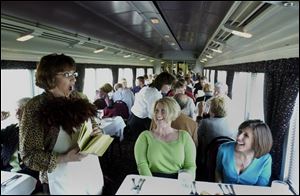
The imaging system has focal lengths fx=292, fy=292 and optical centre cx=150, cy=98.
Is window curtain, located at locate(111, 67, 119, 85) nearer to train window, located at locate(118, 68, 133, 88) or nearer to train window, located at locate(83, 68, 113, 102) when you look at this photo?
train window, located at locate(83, 68, 113, 102)

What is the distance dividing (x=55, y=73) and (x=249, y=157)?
1.80m

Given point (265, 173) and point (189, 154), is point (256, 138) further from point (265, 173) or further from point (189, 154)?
point (189, 154)

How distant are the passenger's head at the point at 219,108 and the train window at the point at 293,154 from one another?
96 centimetres

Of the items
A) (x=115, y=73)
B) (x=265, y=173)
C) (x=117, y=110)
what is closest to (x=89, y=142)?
(x=265, y=173)

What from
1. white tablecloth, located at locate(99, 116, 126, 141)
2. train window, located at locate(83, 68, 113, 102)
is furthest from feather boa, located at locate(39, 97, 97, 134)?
train window, located at locate(83, 68, 113, 102)

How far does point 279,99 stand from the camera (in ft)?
10.0

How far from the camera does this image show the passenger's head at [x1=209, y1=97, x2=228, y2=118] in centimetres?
378

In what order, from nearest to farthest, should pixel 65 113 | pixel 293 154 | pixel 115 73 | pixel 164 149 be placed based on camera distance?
pixel 65 113
pixel 164 149
pixel 293 154
pixel 115 73

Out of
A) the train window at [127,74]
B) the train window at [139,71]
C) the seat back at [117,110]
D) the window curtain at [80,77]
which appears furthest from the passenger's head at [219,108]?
the train window at [139,71]

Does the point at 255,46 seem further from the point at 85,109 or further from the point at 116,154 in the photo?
the point at 116,154

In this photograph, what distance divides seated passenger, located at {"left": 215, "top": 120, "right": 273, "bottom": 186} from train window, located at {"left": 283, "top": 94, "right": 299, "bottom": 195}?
1.94 feet

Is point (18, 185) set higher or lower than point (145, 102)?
lower

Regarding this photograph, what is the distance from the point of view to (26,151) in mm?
1705

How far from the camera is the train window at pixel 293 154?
2926mm
